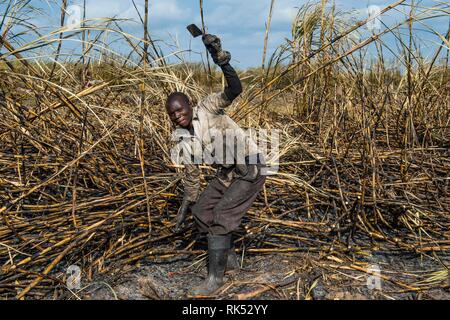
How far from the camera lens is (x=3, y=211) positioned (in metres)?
1.92

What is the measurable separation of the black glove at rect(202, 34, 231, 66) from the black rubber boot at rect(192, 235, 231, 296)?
640mm

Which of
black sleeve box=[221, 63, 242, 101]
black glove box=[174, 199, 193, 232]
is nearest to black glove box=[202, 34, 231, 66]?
black sleeve box=[221, 63, 242, 101]

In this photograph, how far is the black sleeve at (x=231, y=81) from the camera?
1630 mm

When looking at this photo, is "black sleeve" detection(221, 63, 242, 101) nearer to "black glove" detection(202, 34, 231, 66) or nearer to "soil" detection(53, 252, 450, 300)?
"black glove" detection(202, 34, 231, 66)

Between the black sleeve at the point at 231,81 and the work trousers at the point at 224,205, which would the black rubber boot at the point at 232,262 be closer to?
the work trousers at the point at 224,205

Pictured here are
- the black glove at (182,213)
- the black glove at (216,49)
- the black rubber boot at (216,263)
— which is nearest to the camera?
the black glove at (216,49)

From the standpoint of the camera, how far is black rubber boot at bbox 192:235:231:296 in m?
1.69

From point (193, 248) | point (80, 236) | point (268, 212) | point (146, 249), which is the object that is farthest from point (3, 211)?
point (268, 212)

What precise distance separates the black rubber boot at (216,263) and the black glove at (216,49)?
2.10 feet

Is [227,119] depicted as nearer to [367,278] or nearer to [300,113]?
[367,278]

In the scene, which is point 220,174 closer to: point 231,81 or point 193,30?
point 231,81
